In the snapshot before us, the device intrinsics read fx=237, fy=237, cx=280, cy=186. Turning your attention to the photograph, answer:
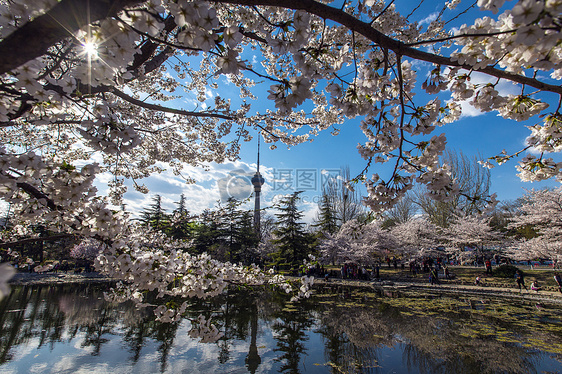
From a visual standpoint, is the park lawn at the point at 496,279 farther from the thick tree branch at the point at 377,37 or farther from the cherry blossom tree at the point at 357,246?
the thick tree branch at the point at 377,37

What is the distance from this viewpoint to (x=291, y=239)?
66.8ft

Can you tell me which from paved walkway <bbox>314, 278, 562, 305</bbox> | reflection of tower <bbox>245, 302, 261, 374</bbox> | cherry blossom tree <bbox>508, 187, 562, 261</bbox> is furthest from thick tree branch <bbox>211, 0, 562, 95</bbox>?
cherry blossom tree <bbox>508, 187, 562, 261</bbox>

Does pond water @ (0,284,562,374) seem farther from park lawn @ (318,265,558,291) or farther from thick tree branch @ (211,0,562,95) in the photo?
thick tree branch @ (211,0,562,95)

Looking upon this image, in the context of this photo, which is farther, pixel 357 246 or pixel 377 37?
pixel 357 246

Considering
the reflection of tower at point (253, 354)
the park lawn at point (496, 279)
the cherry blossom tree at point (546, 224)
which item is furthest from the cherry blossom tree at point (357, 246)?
the reflection of tower at point (253, 354)

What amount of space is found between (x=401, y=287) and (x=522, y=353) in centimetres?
911

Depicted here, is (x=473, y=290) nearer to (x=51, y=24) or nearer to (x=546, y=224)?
(x=546, y=224)

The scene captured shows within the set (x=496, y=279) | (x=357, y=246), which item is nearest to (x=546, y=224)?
(x=496, y=279)

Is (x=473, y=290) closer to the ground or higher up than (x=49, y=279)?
higher up

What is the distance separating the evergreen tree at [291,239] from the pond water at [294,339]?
32.0 feet

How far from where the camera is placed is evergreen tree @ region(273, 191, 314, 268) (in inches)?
777

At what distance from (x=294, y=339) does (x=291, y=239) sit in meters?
13.9

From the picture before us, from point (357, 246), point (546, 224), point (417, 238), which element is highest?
point (546, 224)

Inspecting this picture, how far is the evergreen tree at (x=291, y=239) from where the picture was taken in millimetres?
19734
